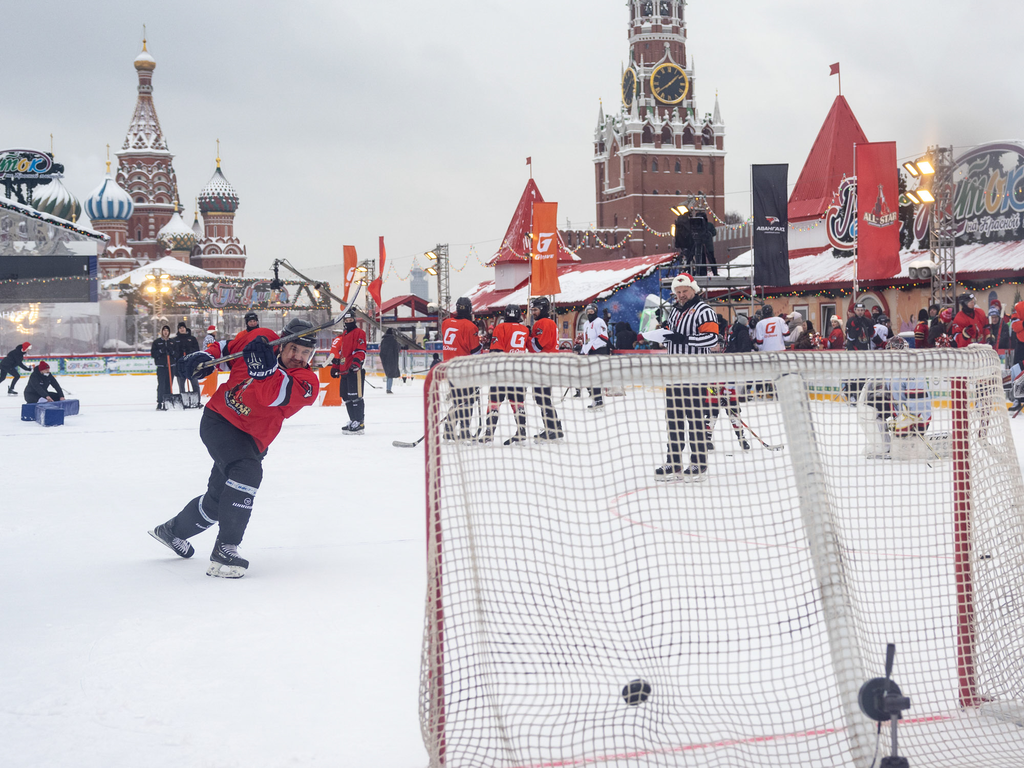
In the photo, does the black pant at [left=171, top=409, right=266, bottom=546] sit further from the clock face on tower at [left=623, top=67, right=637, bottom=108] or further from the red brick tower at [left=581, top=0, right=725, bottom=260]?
the clock face on tower at [left=623, top=67, right=637, bottom=108]

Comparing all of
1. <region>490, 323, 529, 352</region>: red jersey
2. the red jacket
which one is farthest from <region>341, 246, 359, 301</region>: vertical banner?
the red jacket

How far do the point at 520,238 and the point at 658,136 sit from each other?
46646mm

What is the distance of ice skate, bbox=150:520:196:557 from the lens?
5211 mm

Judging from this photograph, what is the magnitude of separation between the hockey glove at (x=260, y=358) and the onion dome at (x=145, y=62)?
72118mm

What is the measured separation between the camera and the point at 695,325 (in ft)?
23.0

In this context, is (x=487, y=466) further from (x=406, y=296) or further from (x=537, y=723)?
(x=406, y=296)

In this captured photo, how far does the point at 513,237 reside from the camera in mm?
34938

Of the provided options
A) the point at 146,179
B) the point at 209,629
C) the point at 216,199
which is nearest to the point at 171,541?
the point at 209,629

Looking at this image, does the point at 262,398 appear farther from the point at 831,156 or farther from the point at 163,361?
the point at 831,156

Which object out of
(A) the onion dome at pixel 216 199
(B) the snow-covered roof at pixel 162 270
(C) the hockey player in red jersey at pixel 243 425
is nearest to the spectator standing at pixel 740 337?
(C) the hockey player in red jersey at pixel 243 425

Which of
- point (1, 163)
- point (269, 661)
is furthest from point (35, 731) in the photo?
point (1, 163)

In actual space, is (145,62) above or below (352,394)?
above

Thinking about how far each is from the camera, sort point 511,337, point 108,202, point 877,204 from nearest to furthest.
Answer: point 511,337, point 877,204, point 108,202

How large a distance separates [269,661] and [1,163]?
42832mm
